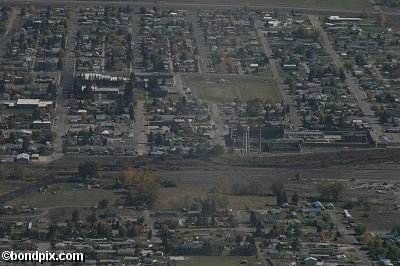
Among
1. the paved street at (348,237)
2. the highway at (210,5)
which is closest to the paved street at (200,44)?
the highway at (210,5)

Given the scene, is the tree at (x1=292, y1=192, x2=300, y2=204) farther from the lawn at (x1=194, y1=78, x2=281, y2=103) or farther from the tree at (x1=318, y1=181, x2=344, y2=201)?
the lawn at (x1=194, y1=78, x2=281, y2=103)

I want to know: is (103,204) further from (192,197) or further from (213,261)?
(213,261)

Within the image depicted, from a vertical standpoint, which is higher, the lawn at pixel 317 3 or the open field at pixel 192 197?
the open field at pixel 192 197

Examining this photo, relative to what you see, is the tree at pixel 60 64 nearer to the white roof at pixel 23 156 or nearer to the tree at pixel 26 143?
the tree at pixel 26 143

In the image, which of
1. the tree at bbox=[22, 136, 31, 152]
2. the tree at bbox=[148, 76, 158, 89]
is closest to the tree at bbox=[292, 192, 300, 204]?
the tree at bbox=[22, 136, 31, 152]

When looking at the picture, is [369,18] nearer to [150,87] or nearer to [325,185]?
[150,87]

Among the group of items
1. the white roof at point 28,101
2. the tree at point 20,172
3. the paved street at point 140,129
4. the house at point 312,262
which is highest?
the house at point 312,262
